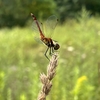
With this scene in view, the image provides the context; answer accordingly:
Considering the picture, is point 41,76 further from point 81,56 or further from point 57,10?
point 57,10

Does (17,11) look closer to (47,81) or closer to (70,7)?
(70,7)

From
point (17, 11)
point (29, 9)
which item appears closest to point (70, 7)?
point (29, 9)

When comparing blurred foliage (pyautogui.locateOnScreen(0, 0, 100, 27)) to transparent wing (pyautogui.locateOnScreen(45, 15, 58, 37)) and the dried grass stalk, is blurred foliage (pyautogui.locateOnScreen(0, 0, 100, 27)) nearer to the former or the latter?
transparent wing (pyautogui.locateOnScreen(45, 15, 58, 37))

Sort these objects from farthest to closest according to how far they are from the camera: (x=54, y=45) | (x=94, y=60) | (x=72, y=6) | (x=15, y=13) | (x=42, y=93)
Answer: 1. (x=72, y=6)
2. (x=15, y=13)
3. (x=94, y=60)
4. (x=54, y=45)
5. (x=42, y=93)

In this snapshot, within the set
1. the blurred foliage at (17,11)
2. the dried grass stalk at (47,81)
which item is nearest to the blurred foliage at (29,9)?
the blurred foliage at (17,11)

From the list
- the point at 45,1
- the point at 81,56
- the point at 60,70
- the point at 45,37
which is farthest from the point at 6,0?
the point at 45,37

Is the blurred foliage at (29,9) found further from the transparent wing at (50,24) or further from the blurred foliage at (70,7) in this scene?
the transparent wing at (50,24)
